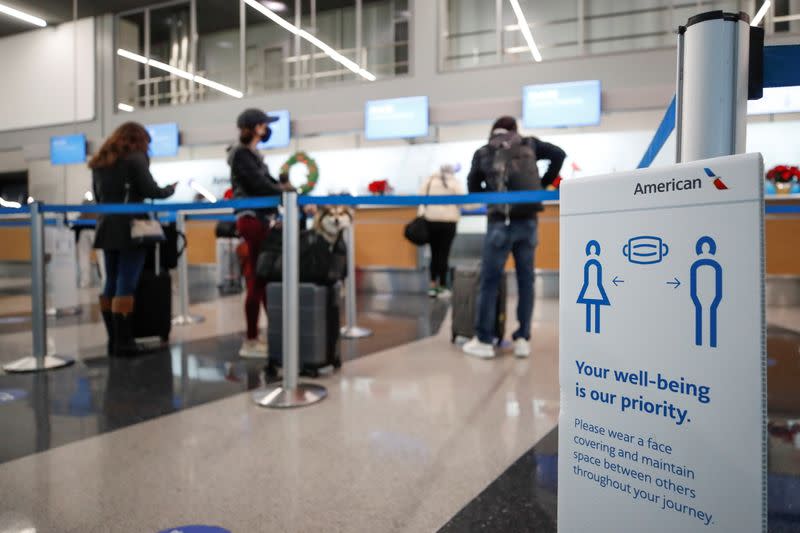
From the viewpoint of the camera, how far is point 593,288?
870 millimetres

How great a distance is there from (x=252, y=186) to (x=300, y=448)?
1789 mm

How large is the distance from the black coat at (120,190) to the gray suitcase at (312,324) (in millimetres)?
1108

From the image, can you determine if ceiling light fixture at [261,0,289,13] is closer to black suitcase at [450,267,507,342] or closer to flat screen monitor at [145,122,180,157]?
flat screen monitor at [145,122,180,157]

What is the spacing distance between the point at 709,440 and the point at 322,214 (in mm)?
2554

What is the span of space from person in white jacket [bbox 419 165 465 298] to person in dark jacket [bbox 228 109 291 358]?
9.93 feet

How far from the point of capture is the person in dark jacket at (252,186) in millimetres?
3221

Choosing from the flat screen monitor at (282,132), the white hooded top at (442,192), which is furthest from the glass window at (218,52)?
the white hooded top at (442,192)

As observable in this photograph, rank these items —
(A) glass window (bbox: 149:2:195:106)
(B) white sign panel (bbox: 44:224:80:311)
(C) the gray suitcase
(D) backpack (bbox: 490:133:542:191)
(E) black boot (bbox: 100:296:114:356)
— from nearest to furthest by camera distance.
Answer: (C) the gray suitcase → (D) backpack (bbox: 490:133:542:191) → (E) black boot (bbox: 100:296:114:356) → (B) white sign panel (bbox: 44:224:80:311) → (A) glass window (bbox: 149:2:195:106)

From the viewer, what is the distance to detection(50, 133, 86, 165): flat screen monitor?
10.9 m

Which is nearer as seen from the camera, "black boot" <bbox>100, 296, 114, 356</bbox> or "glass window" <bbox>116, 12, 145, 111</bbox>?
"black boot" <bbox>100, 296, 114, 356</bbox>

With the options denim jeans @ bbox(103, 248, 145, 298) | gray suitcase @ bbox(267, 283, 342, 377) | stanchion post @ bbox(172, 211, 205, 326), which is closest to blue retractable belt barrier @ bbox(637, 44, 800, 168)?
gray suitcase @ bbox(267, 283, 342, 377)

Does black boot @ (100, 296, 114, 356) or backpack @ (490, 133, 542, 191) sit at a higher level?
backpack @ (490, 133, 542, 191)

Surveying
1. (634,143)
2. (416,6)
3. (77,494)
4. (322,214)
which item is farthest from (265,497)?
(416,6)

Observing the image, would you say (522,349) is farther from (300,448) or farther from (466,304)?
(300,448)
